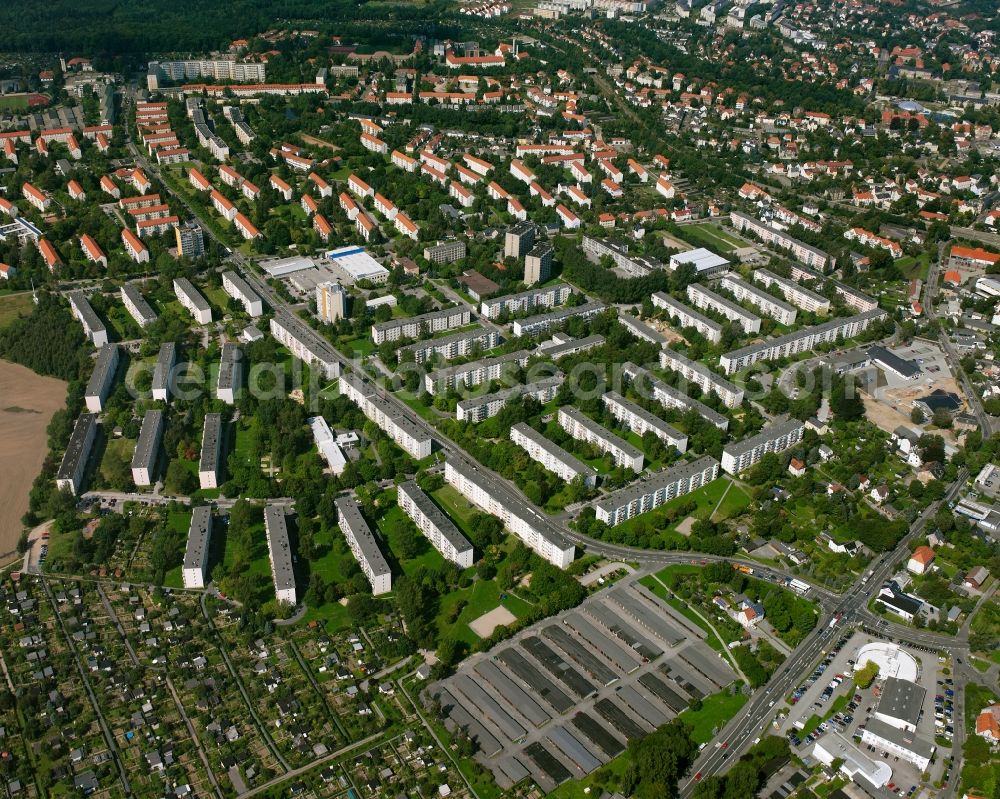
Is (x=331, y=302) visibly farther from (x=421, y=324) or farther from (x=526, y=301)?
(x=526, y=301)

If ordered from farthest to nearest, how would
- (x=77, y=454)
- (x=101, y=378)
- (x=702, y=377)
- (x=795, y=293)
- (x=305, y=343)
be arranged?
1. (x=795, y=293)
2. (x=305, y=343)
3. (x=702, y=377)
4. (x=101, y=378)
5. (x=77, y=454)

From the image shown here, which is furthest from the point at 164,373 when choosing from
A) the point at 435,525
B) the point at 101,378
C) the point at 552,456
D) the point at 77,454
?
the point at 552,456

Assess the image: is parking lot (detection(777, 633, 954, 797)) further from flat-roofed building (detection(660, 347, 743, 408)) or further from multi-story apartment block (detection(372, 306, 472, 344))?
multi-story apartment block (detection(372, 306, 472, 344))

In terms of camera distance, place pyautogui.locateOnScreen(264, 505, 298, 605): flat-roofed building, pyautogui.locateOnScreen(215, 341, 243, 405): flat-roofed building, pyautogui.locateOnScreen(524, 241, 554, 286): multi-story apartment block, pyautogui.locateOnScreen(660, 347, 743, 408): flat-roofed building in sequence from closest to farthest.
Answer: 1. pyautogui.locateOnScreen(264, 505, 298, 605): flat-roofed building
2. pyautogui.locateOnScreen(215, 341, 243, 405): flat-roofed building
3. pyautogui.locateOnScreen(660, 347, 743, 408): flat-roofed building
4. pyautogui.locateOnScreen(524, 241, 554, 286): multi-story apartment block

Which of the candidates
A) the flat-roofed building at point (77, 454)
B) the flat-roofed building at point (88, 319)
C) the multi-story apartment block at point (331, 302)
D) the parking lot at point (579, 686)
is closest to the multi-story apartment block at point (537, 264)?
the multi-story apartment block at point (331, 302)

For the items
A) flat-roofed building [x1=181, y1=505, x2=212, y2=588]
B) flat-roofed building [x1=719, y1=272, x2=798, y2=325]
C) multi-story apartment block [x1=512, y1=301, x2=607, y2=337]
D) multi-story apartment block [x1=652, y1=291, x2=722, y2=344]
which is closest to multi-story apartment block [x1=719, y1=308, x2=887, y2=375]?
flat-roofed building [x1=719, y1=272, x2=798, y2=325]

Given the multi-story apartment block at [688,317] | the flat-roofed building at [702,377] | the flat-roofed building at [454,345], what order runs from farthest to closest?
the multi-story apartment block at [688,317], the flat-roofed building at [454,345], the flat-roofed building at [702,377]

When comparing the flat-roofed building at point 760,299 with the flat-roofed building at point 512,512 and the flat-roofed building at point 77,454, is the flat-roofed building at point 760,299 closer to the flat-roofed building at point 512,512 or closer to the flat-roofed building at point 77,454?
the flat-roofed building at point 512,512
